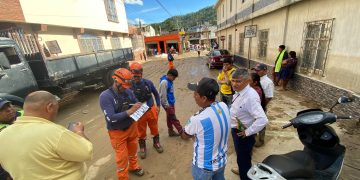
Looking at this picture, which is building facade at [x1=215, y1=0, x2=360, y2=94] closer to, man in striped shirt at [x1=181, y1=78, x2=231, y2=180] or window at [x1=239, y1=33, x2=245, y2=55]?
window at [x1=239, y1=33, x2=245, y2=55]

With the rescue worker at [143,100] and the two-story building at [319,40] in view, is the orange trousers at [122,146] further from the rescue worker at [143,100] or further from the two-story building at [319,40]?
the two-story building at [319,40]

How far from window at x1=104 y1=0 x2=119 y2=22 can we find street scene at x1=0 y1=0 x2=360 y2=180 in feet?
12.5

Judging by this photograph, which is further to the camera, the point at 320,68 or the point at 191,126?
the point at 320,68

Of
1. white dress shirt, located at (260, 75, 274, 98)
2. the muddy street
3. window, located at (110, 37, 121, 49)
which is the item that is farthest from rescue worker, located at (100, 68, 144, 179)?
window, located at (110, 37, 121, 49)

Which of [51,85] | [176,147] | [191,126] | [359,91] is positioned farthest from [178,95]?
[191,126]

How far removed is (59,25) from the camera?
970cm

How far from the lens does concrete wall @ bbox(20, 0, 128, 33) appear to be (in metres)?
8.38

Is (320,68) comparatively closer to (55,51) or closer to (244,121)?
(244,121)

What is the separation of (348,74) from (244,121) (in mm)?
3985

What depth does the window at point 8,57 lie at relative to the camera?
4.66m

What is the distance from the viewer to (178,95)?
24.2 feet

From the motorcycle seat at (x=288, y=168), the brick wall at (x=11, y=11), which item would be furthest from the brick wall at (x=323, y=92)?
the brick wall at (x=11, y=11)

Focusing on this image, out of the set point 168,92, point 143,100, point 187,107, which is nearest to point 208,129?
point 143,100

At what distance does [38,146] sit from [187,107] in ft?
15.9
